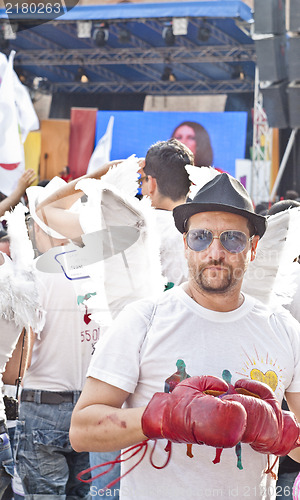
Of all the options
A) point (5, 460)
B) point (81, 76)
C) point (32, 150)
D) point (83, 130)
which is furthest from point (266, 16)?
point (81, 76)

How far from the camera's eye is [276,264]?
8.95 feet

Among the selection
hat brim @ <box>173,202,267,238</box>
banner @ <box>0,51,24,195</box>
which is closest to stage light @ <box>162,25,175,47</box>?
banner @ <box>0,51,24,195</box>

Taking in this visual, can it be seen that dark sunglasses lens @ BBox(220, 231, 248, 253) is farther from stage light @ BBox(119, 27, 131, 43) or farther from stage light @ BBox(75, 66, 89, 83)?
stage light @ BBox(75, 66, 89, 83)

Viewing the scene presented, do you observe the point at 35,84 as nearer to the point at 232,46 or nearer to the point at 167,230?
the point at 232,46

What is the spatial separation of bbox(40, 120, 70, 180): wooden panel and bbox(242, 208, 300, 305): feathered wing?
592 inches

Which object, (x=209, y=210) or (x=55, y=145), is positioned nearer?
(x=209, y=210)

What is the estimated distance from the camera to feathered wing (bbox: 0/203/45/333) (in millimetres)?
2863

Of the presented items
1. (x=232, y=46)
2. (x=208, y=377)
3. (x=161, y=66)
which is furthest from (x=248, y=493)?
(x=161, y=66)

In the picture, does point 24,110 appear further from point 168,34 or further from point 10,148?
point 168,34

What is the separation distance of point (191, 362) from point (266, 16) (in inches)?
342

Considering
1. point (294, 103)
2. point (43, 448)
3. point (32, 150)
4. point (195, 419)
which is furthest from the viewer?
point (32, 150)

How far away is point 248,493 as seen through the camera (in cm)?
207

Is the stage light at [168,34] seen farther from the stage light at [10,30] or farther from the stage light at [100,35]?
the stage light at [10,30]

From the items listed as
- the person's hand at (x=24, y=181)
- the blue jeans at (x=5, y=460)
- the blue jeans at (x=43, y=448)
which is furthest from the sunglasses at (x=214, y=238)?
the person's hand at (x=24, y=181)
